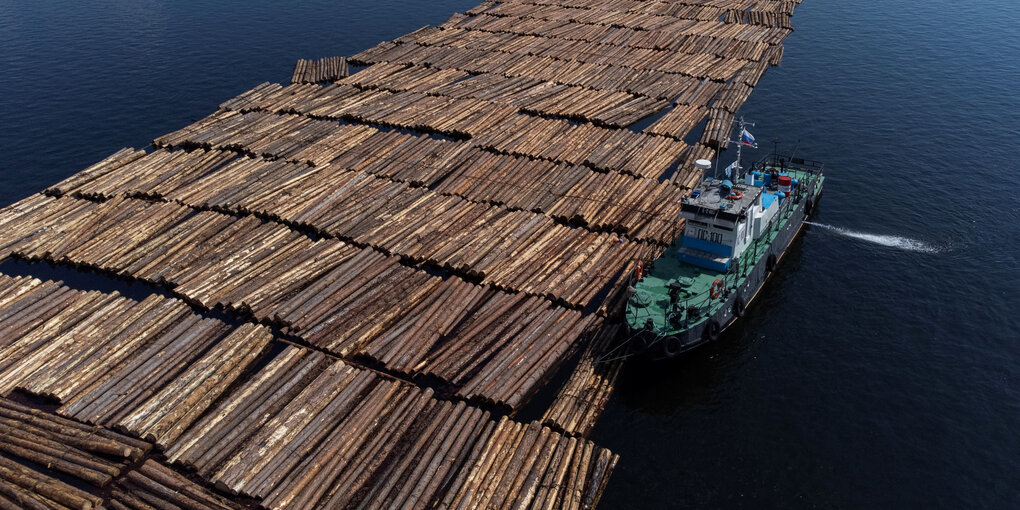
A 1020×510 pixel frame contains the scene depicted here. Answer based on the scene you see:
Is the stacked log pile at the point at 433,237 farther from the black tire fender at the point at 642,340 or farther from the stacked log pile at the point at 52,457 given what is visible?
the stacked log pile at the point at 52,457

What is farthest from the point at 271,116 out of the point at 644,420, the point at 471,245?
the point at 644,420

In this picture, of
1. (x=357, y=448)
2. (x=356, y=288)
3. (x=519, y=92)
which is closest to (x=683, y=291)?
(x=357, y=448)

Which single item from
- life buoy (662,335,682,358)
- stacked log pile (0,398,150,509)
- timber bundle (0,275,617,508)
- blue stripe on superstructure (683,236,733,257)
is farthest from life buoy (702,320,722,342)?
stacked log pile (0,398,150,509)

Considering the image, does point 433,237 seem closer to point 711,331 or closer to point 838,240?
point 711,331

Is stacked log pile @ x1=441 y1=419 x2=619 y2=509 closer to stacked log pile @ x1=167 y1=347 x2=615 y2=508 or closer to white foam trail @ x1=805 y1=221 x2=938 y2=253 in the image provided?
stacked log pile @ x1=167 y1=347 x2=615 y2=508

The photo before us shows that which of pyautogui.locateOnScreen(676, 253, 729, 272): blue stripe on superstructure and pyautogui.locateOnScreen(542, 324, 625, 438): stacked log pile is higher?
pyautogui.locateOnScreen(676, 253, 729, 272): blue stripe on superstructure

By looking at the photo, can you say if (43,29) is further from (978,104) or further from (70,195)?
(978,104)
